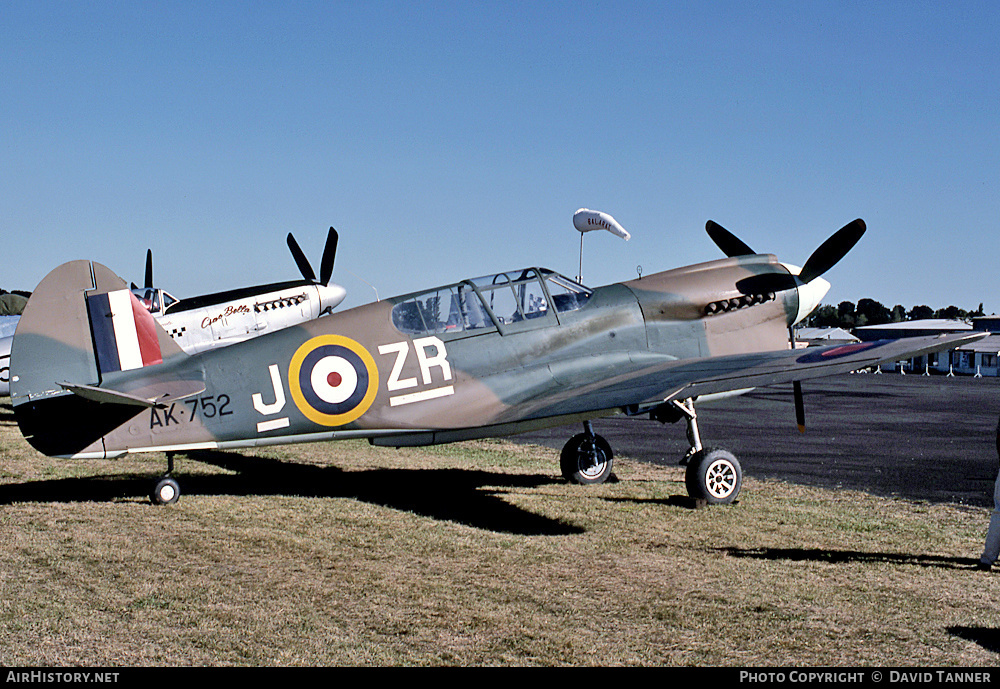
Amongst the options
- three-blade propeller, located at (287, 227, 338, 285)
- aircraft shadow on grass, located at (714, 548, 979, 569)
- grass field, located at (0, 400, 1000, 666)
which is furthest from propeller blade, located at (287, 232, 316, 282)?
aircraft shadow on grass, located at (714, 548, 979, 569)

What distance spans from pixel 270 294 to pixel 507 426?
36.9ft

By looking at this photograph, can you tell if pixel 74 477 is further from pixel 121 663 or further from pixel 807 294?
pixel 807 294

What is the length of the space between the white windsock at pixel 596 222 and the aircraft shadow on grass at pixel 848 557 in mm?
12240

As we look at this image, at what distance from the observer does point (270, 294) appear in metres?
18.7

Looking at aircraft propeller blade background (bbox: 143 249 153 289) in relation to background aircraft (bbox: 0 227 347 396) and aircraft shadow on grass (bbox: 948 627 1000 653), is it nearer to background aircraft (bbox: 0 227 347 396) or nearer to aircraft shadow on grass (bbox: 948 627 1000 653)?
background aircraft (bbox: 0 227 347 396)

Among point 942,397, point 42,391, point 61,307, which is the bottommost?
point 942,397

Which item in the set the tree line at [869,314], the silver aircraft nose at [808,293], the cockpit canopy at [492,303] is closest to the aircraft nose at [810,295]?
the silver aircraft nose at [808,293]

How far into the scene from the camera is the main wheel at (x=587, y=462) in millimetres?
11109

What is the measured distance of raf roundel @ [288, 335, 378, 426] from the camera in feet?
29.7

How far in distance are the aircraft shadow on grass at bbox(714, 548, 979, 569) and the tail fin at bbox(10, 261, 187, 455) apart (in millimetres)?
6250

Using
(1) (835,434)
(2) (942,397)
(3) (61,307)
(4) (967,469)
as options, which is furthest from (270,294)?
(2) (942,397)

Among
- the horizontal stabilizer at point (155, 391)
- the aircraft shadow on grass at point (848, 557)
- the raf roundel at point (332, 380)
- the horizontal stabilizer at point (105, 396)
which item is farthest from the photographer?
the raf roundel at point (332, 380)

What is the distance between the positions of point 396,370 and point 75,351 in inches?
134

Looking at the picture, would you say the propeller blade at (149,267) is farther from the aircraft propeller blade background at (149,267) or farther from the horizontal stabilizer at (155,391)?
the horizontal stabilizer at (155,391)
